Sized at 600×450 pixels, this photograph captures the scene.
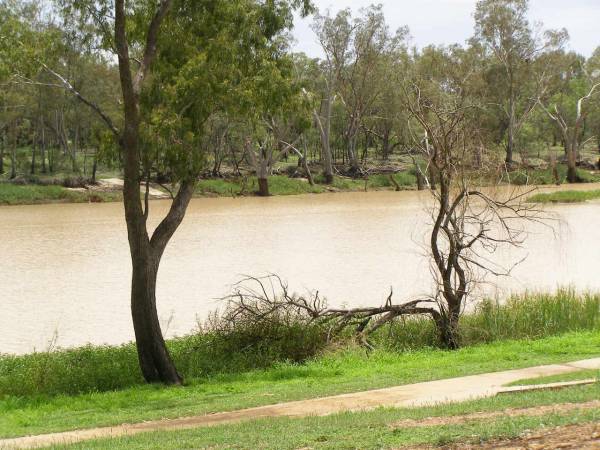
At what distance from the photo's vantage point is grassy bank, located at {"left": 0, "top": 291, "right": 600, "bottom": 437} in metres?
11.1

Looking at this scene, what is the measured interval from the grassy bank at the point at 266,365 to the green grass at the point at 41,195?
40.8 meters

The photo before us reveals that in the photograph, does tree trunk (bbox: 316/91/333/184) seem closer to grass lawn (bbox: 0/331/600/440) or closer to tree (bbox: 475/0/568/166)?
tree (bbox: 475/0/568/166)

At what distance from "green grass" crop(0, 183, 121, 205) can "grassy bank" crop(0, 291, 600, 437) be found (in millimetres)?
40825

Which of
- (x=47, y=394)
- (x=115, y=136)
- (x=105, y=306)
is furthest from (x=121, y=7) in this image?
(x=105, y=306)

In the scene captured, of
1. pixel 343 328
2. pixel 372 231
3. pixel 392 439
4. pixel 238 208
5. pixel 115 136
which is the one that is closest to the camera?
pixel 392 439

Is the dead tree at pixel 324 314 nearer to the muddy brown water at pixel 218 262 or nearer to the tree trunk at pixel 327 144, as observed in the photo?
the muddy brown water at pixel 218 262

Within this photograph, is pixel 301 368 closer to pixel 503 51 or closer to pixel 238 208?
pixel 238 208

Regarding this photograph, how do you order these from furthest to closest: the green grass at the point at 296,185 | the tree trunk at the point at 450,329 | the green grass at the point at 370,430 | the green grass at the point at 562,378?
the green grass at the point at 296,185
the tree trunk at the point at 450,329
the green grass at the point at 562,378
the green grass at the point at 370,430

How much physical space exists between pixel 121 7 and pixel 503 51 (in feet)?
220

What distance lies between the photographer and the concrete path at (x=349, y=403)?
933 centimetres

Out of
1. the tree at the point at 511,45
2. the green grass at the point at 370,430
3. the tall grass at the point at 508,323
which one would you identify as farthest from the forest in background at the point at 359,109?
the green grass at the point at 370,430

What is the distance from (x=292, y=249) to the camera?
103 ft

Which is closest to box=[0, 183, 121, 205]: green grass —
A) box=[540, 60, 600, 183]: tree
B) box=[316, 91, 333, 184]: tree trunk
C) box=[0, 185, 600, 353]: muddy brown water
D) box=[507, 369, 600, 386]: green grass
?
box=[0, 185, 600, 353]: muddy brown water

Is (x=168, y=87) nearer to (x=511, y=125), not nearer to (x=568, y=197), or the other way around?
(x=568, y=197)
